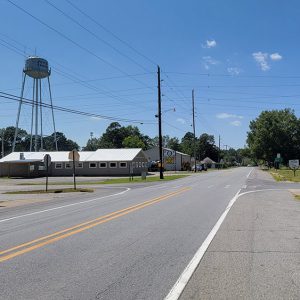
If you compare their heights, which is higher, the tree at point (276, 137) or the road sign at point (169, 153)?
the tree at point (276, 137)

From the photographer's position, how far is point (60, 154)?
80062mm

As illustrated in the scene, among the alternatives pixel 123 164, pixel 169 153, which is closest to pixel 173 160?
pixel 169 153

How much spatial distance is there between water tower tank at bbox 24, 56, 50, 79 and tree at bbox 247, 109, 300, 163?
68264mm

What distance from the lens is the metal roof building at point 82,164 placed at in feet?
237

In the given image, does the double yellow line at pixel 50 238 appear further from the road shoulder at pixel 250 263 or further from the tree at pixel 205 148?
the tree at pixel 205 148

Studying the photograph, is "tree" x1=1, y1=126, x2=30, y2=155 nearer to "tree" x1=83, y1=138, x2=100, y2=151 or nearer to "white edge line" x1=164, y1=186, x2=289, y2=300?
"tree" x1=83, y1=138, x2=100, y2=151

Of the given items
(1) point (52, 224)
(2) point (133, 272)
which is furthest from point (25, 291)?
(1) point (52, 224)

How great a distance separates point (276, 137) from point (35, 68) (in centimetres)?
7270

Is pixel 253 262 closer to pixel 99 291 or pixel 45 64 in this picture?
pixel 99 291

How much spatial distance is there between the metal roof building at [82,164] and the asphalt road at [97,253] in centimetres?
5715

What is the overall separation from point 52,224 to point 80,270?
6517mm

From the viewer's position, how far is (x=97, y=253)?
8.99 m

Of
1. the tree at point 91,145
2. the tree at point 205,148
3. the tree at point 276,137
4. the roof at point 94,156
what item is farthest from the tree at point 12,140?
the roof at point 94,156

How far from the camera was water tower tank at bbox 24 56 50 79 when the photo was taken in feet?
248
